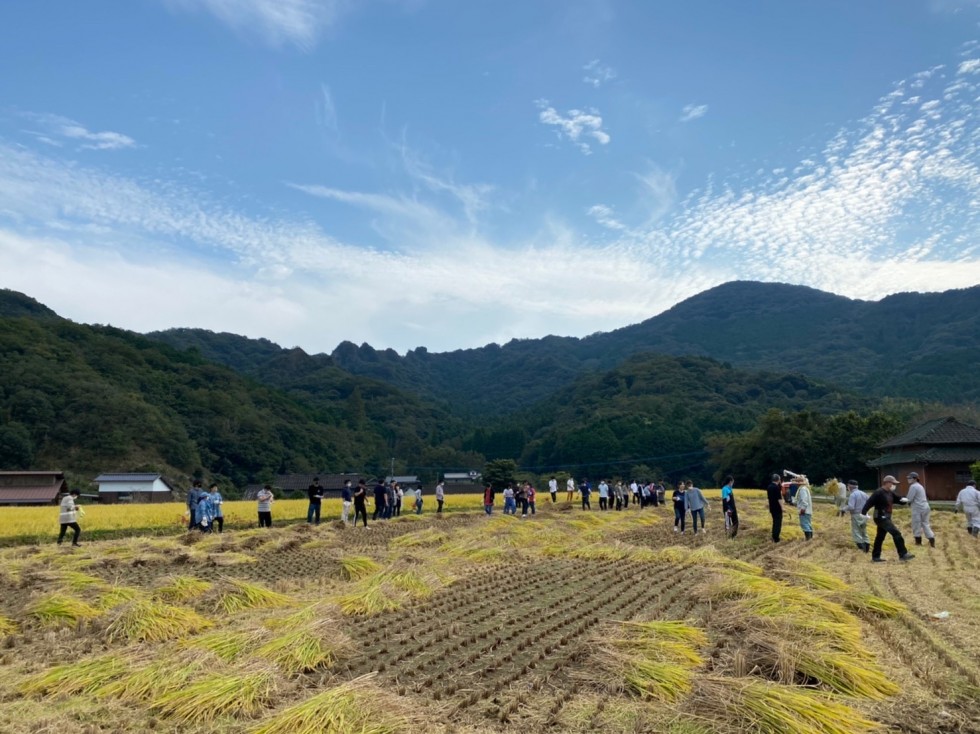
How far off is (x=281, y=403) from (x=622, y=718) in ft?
270

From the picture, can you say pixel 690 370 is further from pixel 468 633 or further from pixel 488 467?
pixel 468 633

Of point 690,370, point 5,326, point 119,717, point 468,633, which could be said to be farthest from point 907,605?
point 690,370

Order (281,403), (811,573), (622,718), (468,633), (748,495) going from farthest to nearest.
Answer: (281,403) → (748,495) → (811,573) → (468,633) → (622,718)

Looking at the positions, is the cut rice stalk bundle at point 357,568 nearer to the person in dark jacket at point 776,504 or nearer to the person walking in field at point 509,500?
the person in dark jacket at point 776,504

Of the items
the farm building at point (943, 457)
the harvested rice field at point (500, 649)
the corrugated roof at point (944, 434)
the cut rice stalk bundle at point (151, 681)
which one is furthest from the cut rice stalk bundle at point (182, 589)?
the corrugated roof at point (944, 434)

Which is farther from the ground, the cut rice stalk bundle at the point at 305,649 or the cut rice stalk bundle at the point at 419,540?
the cut rice stalk bundle at the point at 305,649

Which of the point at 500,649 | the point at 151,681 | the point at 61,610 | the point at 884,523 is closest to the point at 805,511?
the point at 884,523

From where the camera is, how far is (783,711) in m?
3.65

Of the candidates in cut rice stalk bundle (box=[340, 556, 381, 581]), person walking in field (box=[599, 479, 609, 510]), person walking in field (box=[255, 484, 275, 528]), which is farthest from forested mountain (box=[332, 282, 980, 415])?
cut rice stalk bundle (box=[340, 556, 381, 581])

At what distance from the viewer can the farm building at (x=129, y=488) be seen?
140ft

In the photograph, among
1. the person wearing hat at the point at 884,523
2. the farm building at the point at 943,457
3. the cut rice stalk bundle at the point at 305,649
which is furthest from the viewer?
the farm building at the point at 943,457

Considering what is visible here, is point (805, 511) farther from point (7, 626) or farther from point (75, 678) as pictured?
Answer: point (7, 626)

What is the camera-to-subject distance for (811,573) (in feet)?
26.8

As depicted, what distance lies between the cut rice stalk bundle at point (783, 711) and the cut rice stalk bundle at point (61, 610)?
5.90 m
